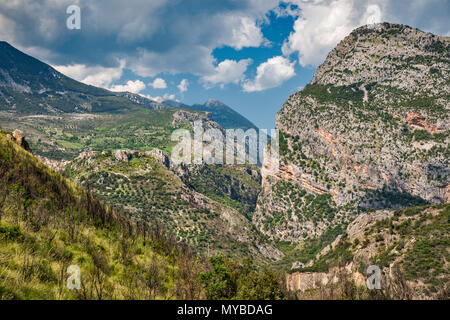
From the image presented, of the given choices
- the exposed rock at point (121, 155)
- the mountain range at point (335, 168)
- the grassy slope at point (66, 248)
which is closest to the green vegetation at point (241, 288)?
the grassy slope at point (66, 248)

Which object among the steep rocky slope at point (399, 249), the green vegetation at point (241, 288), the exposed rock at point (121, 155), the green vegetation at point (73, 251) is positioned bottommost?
the steep rocky slope at point (399, 249)

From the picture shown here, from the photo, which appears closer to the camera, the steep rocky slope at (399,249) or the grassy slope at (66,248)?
the grassy slope at (66,248)

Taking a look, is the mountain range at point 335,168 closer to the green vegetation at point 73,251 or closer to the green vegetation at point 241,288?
the green vegetation at point 241,288

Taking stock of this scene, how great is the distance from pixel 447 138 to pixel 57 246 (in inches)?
6867

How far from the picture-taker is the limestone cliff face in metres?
139

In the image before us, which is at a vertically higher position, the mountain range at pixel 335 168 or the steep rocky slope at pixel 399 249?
the mountain range at pixel 335 168

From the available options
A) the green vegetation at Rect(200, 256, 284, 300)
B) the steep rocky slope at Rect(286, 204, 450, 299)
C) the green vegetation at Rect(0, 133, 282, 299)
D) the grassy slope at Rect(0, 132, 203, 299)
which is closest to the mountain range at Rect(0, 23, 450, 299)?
the steep rocky slope at Rect(286, 204, 450, 299)

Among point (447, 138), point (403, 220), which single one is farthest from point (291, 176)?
point (403, 220)

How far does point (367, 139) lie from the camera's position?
151875 mm

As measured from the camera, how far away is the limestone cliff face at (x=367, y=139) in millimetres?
139000

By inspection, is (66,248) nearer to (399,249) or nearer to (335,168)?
(399,249)

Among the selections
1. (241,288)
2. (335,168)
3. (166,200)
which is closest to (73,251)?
(241,288)

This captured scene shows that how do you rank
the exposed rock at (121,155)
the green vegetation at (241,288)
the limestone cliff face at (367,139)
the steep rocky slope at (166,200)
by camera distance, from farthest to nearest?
the exposed rock at (121,155), the limestone cliff face at (367,139), the steep rocky slope at (166,200), the green vegetation at (241,288)

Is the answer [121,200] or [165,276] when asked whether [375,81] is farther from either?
[165,276]
